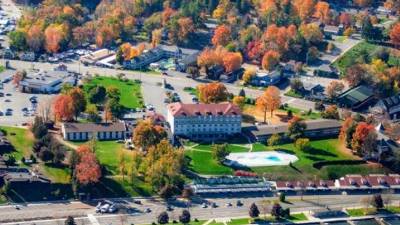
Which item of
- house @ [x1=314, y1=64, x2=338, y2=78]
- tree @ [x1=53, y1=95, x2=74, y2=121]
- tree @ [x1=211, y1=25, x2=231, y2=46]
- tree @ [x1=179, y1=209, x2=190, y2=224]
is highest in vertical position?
tree @ [x1=211, y1=25, x2=231, y2=46]

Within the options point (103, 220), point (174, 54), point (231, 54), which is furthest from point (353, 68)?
point (103, 220)

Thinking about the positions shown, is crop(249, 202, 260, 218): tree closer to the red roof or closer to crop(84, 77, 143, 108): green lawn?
the red roof

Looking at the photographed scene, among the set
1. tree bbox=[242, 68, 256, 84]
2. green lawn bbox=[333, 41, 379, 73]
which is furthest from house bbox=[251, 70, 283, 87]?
green lawn bbox=[333, 41, 379, 73]

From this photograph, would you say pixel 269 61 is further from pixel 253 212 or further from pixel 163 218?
pixel 163 218

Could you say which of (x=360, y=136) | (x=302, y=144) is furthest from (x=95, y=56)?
(x=360, y=136)

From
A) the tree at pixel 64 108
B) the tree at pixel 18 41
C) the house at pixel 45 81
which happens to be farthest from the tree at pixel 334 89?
the tree at pixel 18 41
